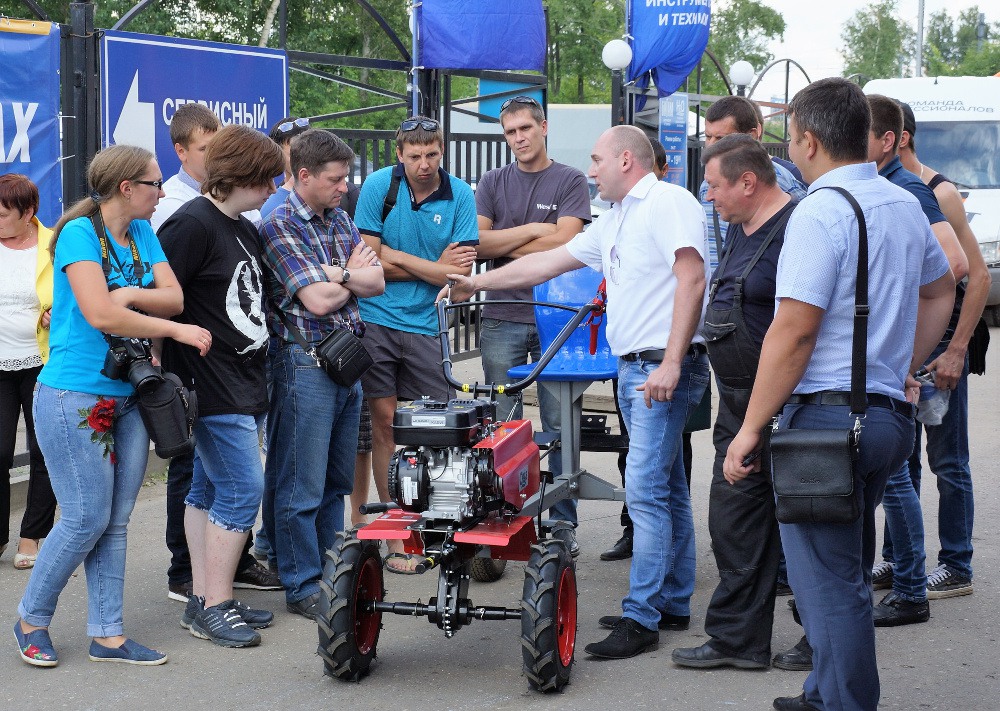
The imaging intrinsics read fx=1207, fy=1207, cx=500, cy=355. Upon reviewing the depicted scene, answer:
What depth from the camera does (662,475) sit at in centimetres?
467

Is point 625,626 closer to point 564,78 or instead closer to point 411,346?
point 411,346

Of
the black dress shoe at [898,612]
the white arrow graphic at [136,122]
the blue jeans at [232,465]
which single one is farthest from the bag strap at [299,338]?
the white arrow graphic at [136,122]

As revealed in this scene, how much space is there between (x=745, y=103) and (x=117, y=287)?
3.15 m

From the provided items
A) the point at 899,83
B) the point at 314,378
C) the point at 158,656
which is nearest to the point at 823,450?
the point at 314,378

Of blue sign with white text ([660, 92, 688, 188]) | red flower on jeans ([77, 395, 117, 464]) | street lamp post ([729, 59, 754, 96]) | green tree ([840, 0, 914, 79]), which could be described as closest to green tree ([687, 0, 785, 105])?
green tree ([840, 0, 914, 79])

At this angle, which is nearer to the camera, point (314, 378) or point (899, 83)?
point (314, 378)

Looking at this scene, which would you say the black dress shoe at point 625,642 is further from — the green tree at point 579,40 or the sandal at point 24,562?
the green tree at point 579,40

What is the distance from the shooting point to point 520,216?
21.2ft

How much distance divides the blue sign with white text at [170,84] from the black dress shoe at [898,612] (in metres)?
4.68

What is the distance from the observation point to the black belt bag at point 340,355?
476 cm

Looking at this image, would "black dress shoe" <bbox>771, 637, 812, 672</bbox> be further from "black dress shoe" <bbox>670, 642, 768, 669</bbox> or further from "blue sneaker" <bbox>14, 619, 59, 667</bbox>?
"blue sneaker" <bbox>14, 619, 59, 667</bbox>

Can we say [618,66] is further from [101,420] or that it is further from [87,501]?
[87,501]

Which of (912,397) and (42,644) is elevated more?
(912,397)

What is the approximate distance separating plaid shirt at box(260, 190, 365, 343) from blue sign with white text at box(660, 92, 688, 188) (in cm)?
725
